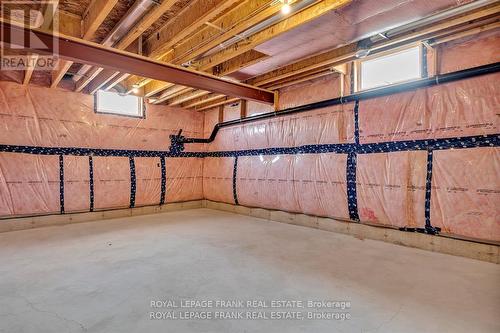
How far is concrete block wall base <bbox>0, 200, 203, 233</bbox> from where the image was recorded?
448 centimetres

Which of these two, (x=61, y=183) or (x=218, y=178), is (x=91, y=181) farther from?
(x=218, y=178)

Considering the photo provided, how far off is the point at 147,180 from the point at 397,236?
A: 494 cm

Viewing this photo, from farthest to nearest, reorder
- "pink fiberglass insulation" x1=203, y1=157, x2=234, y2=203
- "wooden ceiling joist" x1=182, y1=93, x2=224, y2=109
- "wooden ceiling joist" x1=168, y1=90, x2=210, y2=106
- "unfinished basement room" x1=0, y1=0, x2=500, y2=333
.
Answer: "pink fiberglass insulation" x1=203, y1=157, x2=234, y2=203 < "wooden ceiling joist" x1=182, y1=93, x2=224, y2=109 < "wooden ceiling joist" x1=168, y1=90, x2=210, y2=106 < "unfinished basement room" x1=0, y1=0, x2=500, y2=333

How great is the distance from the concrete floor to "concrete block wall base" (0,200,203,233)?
41 centimetres

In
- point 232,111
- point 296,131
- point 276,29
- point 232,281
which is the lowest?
point 232,281

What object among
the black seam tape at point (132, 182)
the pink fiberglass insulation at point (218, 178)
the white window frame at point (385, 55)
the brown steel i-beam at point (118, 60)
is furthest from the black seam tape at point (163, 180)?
the white window frame at point (385, 55)

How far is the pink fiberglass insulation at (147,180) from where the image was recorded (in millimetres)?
5875

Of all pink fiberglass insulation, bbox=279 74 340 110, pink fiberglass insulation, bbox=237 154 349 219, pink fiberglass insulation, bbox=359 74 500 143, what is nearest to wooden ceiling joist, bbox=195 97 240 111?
pink fiberglass insulation, bbox=279 74 340 110

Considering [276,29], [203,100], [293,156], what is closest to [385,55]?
[276,29]

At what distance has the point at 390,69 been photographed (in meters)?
A: 3.87

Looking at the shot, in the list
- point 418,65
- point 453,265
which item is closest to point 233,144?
point 418,65

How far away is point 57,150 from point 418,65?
19.7ft

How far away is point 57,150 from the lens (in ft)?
16.1

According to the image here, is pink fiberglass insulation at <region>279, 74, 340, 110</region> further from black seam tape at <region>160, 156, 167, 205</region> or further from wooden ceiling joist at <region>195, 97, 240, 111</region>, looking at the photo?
black seam tape at <region>160, 156, 167, 205</region>
